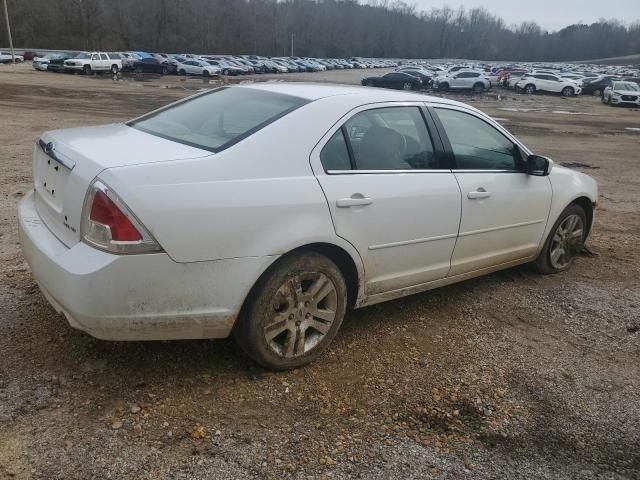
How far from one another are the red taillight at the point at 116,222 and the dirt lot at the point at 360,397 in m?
0.88

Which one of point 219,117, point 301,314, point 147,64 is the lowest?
point 147,64

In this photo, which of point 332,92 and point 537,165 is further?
point 537,165

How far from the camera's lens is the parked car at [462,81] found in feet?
139

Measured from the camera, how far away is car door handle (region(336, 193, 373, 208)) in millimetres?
3235

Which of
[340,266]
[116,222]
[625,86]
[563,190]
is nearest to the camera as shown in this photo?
[116,222]

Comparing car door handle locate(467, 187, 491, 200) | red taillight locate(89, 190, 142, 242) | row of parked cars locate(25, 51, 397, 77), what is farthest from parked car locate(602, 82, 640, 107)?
red taillight locate(89, 190, 142, 242)

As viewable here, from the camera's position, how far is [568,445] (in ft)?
9.38

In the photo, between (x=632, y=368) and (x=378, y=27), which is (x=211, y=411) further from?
(x=378, y=27)

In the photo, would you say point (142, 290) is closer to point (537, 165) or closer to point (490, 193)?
point (490, 193)

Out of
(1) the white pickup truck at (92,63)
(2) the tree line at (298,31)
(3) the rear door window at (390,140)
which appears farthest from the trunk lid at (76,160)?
(2) the tree line at (298,31)

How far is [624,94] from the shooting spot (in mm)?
34375

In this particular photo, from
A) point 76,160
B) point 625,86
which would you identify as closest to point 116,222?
point 76,160

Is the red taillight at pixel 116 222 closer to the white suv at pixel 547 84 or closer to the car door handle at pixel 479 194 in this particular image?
the car door handle at pixel 479 194

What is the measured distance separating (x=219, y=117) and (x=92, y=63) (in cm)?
4549
